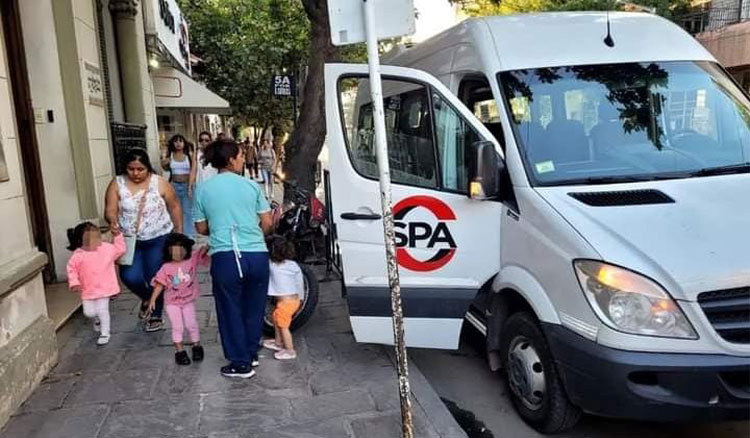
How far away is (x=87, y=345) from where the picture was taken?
4895 millimetres

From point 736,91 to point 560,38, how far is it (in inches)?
49.6

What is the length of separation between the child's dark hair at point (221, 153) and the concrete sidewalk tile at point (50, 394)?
1831 millimetres

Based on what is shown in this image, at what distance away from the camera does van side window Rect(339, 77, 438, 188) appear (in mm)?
4090

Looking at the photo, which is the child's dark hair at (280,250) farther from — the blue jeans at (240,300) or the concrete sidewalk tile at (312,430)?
the concrete sidewalk tile at (312,430)

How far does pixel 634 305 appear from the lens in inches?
112

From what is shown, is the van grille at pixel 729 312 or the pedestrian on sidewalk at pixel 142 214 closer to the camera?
the van grille at pixel 729 312

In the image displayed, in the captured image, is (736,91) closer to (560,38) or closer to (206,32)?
(560,38)

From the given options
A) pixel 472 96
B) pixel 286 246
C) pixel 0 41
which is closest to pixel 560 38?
pixel 472 96

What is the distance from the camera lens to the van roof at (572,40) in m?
3.94

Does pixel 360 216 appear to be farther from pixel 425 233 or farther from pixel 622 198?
pixel 622 198

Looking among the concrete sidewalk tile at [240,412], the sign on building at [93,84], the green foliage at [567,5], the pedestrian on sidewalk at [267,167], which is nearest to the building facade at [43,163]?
the sign on building at [93,84]

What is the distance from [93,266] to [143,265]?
0.44 meters

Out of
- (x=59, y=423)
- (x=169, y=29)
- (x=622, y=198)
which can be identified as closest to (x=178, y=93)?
(x=169, y=29)

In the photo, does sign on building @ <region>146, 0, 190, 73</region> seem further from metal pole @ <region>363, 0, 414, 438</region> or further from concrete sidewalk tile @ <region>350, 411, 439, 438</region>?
concrete sidewalk tile @ <region>350, 411, 439, 438</region>
